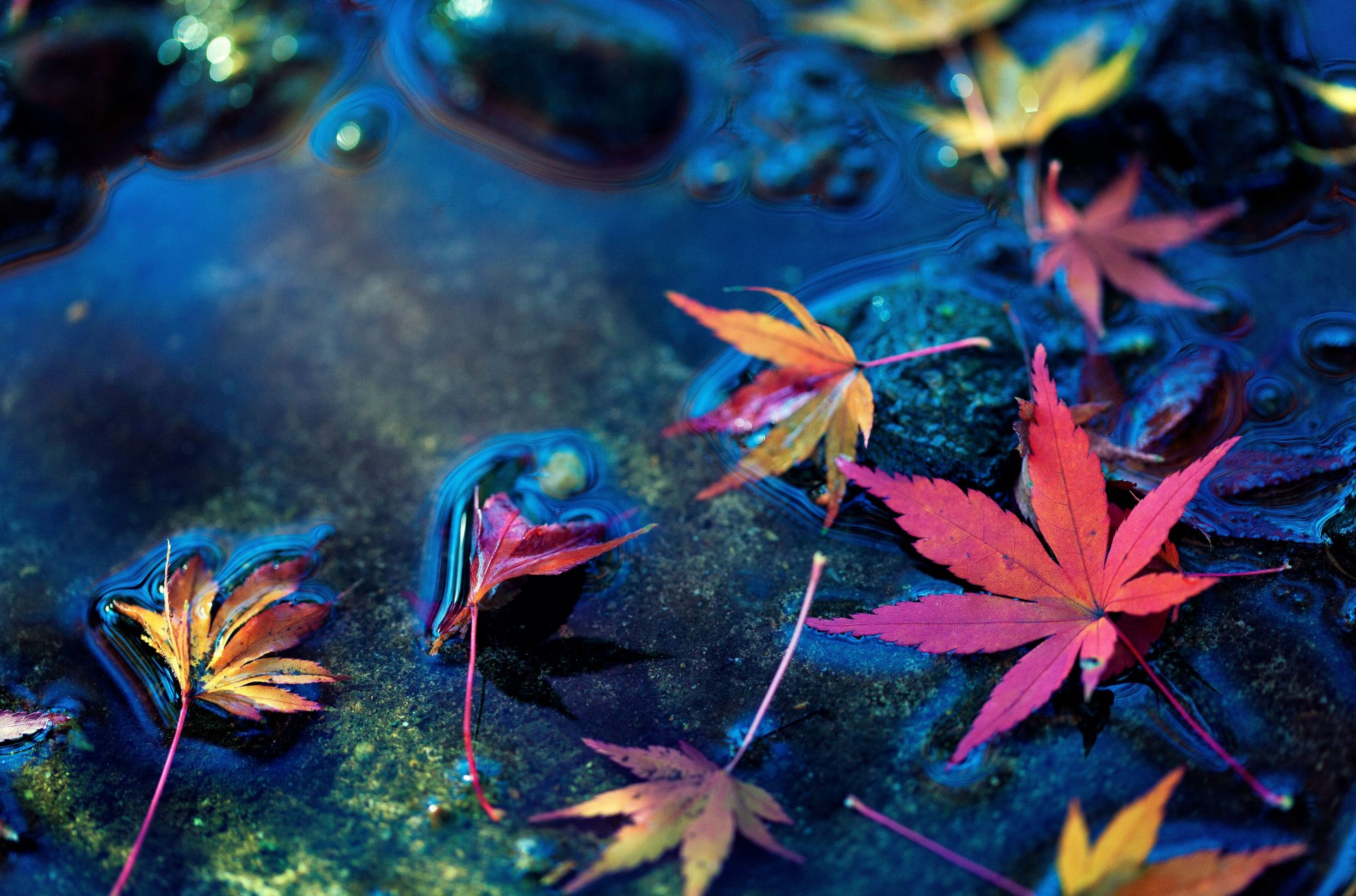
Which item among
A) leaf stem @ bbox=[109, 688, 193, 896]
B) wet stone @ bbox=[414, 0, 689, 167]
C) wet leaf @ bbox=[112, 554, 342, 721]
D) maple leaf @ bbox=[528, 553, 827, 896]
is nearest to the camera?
maple leaf @ bbox=[528, 553, 827, 896]

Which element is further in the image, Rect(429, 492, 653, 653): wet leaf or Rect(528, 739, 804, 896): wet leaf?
Rect(429, 492, 653, 653): wet leaf

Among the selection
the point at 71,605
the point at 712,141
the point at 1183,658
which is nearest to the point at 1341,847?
the point at 1183,658

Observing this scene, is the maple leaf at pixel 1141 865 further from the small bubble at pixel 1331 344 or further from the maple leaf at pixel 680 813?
the small bubble at pixel 1331 344

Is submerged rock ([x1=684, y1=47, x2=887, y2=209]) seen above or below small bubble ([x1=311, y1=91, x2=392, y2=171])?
below

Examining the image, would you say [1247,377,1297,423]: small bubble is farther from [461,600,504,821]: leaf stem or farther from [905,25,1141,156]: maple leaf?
[461,600,504,821]: leaf stem

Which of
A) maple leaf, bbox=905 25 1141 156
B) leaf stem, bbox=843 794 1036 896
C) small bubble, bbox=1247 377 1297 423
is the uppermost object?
maple leaf, bbox=905 25 1141 156

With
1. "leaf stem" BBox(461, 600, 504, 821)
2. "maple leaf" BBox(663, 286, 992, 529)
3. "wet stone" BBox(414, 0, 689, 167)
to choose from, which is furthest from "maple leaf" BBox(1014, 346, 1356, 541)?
"wet stone" BBox(414, 0, 689, 167)

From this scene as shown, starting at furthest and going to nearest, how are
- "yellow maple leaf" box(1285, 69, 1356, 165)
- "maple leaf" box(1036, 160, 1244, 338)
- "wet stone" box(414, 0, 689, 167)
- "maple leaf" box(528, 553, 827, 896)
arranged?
1. "wet stone" box(414, 0, 689, 167)
2. "yellow maple leaf" box(1285, 69, 1356, 165)
3. "maple leaf" box(1036, 160, 1244, 338)
4. "maple leaf" box(528, 553, 827, 896)

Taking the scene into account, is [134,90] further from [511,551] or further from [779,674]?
[779,674]
